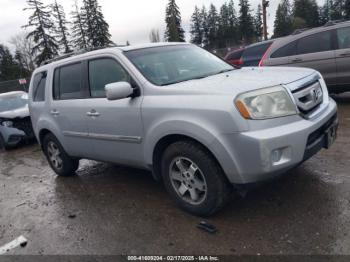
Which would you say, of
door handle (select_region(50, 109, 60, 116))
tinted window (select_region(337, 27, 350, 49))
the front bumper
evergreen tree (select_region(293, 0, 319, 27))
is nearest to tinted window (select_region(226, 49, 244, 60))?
tinted window (select_region(337, 27, 350, 49))

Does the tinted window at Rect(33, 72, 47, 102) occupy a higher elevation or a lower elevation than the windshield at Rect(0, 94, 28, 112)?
higher

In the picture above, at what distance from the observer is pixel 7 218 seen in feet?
13.8

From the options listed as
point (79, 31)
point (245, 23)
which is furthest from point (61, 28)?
point (245, 23)

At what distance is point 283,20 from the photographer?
69.3 metres

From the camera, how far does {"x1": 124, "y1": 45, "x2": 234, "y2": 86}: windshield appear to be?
3.71 m

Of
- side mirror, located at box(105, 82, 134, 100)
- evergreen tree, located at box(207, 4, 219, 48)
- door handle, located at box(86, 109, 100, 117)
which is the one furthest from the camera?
evergreen tree, located at box(207, 4, 219, 48)

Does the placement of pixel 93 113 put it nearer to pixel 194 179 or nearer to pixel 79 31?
pixel 194 179

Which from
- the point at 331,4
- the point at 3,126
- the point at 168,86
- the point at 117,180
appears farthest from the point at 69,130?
the point at 331,4

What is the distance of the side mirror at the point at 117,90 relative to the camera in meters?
3.42

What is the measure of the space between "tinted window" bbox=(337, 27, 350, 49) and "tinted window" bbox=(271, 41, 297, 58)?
0.95 m

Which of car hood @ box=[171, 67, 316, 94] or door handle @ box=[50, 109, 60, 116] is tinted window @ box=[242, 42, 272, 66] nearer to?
car hood @ box=[171, 67, 316, 94]

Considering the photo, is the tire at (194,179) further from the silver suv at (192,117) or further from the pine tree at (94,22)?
the pine tree at (94,22)

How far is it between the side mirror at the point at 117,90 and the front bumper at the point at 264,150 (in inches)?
44.3

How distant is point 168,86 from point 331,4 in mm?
76829
